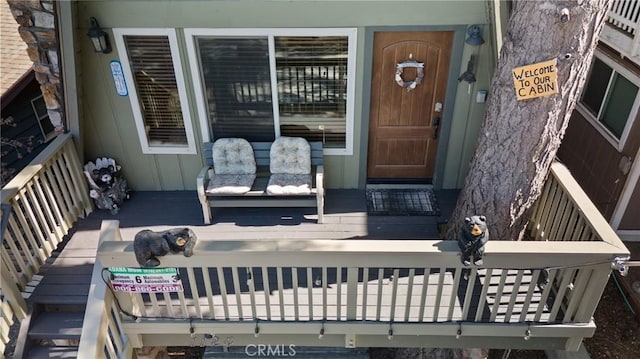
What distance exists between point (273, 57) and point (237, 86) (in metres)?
0.50

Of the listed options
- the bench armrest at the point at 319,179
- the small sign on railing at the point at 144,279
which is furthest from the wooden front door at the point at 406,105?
the small sign on railing at the point at 144,279

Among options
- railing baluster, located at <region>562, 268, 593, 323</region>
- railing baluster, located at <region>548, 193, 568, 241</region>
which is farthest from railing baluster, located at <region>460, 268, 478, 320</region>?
railing baluster, located at <region>548, 193, 568, 241</region>

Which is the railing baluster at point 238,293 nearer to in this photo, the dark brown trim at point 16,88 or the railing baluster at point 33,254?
the railing baluster at point 33,254

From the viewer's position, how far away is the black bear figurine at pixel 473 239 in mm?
2986

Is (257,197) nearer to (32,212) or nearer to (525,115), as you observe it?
(32,212)

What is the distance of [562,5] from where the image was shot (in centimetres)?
305

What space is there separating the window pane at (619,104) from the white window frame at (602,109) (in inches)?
2.3

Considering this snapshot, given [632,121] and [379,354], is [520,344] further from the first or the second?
[632,121]

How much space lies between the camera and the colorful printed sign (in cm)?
326

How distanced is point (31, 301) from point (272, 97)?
2.84m

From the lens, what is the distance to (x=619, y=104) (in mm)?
5559

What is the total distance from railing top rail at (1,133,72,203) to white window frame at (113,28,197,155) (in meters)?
0.70

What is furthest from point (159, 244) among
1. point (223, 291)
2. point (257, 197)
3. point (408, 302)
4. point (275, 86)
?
point (275, 86)

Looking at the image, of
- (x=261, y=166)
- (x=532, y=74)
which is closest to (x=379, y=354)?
(x=261, y=166)
